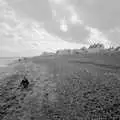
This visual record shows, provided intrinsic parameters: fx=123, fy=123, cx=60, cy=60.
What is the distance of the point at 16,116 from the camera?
11.6 m

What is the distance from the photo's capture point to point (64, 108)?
12344 millimetres

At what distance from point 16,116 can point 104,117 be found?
7.99m

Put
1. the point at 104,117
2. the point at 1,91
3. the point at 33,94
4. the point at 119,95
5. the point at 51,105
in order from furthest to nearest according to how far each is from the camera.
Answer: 1. the point at 1,91
2. the point at 33,94
3. the point at 119,95
4. the point at 51,105
5. the point at 104,117

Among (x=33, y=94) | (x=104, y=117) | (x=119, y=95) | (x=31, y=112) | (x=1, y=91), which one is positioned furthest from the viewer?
(x=1, y=91)

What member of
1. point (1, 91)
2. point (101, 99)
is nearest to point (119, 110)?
point (101, 99)

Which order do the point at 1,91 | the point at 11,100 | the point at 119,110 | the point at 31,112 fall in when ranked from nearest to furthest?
the point at 119,110 → the point at 31,112 → the point at 11,100 → the point at 1,91

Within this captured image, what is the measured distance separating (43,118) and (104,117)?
5283 millimetres

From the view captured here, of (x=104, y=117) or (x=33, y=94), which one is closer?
(x=104, y=117)

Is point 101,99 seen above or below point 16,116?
above

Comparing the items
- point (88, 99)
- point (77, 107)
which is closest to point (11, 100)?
point (77, 107)

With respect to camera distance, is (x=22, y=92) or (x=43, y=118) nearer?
(x=43, y=118)

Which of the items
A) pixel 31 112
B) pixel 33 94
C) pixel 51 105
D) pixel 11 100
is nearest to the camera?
pixel 31 112

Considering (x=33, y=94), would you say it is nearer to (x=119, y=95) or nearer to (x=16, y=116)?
(x=16, y=116)

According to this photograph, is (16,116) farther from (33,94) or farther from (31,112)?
(33,94)
